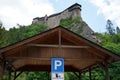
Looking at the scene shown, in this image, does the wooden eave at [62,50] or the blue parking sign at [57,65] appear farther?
A: the wooden eave at [62,50]

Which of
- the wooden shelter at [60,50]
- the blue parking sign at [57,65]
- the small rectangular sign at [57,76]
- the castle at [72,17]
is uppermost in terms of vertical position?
the castle at [72,17]

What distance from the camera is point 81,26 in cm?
6550

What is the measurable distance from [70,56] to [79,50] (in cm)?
52

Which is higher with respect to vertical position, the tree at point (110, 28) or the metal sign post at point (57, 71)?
the tree at point (110, 28)

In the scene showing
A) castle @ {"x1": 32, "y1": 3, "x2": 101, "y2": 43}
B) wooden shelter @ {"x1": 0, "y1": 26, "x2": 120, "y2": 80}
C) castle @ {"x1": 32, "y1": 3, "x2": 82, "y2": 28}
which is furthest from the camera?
castle @ {"x1": 32, "y1": 3, "x2": 82, "y2": 28}

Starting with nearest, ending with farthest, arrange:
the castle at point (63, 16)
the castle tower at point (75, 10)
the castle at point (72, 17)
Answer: the castle at point (72, 17) < the castle tower at point (75, 10) < the castle at point (63, 16)

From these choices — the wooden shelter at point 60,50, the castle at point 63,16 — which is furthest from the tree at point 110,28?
the wooden shelter at point 60,50

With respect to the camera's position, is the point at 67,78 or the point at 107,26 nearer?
the point at 67,78

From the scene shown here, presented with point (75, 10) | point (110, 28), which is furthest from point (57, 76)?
point (110, 28)

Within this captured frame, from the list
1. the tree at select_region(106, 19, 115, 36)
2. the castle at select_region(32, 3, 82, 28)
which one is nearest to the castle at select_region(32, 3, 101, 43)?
the castle at select_region(32, 3, 82, 28)

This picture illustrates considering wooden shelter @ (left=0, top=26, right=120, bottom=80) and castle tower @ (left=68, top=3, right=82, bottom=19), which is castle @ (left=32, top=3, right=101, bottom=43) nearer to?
castle tower @ (left=68, top=3, right=82, bottom=19)

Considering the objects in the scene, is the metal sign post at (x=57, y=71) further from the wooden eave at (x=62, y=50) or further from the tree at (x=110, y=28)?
the tree at (x=110, y=28)

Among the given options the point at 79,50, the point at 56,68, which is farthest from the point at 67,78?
the point at 56,68

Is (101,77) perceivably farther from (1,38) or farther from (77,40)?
(77,40)
